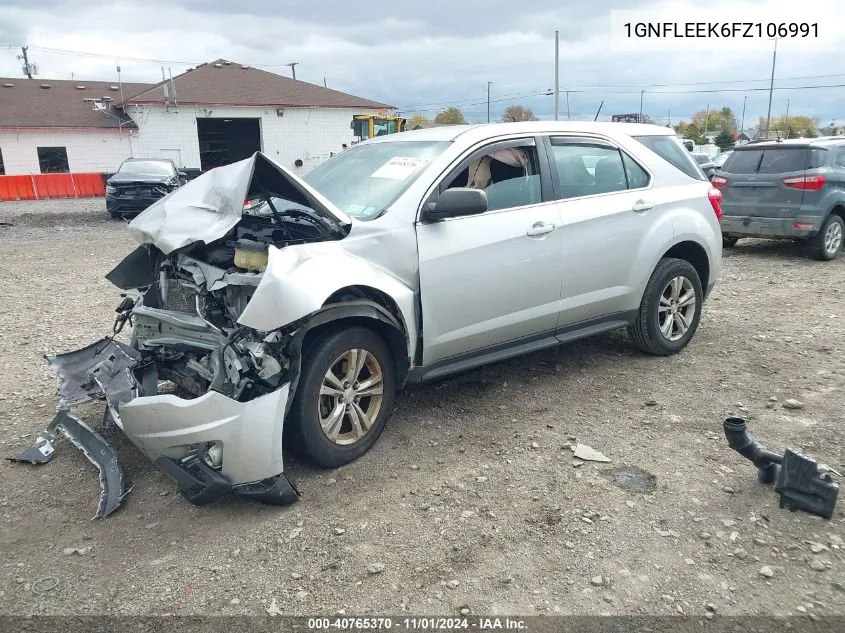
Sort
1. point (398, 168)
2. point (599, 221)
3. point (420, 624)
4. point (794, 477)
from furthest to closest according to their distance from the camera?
1. point (599, 221)
2. point (398, 168)
3. point (794, 477)
4. point (420, 624)

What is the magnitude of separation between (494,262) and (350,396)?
4.15 ft

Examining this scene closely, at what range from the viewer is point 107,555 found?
10.1ft

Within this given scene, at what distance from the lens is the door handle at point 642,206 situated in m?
5.02

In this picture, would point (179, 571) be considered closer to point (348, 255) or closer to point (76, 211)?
point (348, 255)

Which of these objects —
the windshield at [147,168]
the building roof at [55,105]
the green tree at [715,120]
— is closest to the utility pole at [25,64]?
the building roof at [55,105]

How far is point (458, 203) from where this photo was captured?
3.85 metres

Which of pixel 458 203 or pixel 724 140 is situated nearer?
pixel 458 203

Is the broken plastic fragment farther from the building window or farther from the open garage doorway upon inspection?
the building window

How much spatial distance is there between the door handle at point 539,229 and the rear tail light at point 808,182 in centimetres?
711

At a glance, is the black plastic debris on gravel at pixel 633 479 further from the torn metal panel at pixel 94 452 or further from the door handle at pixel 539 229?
the torn metal panel at pixel 94 452

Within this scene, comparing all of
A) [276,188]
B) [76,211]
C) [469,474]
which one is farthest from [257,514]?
[76,211]

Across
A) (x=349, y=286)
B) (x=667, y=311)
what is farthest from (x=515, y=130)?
(x=667, y=311)

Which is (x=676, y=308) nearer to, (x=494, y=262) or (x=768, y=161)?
(x=494, y=262)

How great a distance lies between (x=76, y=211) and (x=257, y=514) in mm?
19857
